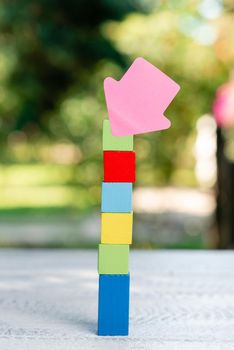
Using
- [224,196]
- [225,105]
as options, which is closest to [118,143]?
[225,105]

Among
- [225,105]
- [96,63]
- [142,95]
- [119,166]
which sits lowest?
[119,166]

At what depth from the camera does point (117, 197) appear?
126cm

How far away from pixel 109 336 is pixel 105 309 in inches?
1.8

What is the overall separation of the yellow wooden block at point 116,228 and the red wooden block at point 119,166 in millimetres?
60

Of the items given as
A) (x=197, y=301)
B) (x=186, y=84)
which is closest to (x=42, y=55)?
(x=186, y=84)

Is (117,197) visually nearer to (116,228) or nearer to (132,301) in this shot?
(116,228)

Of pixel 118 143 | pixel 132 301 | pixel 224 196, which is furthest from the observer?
pixel 224 196

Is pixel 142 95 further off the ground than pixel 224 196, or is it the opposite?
pixel 224 196

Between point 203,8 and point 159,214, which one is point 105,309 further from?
point 159,214

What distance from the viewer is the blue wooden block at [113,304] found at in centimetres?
127

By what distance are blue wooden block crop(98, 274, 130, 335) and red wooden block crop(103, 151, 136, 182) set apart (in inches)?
6.5

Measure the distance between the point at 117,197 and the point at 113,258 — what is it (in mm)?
101

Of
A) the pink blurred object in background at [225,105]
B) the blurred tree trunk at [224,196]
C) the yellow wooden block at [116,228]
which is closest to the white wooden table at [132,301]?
the yellow wooden block at [116,228]

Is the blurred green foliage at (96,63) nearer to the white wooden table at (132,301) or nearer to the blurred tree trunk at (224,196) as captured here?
the blurred tree trunk at (224,196)
